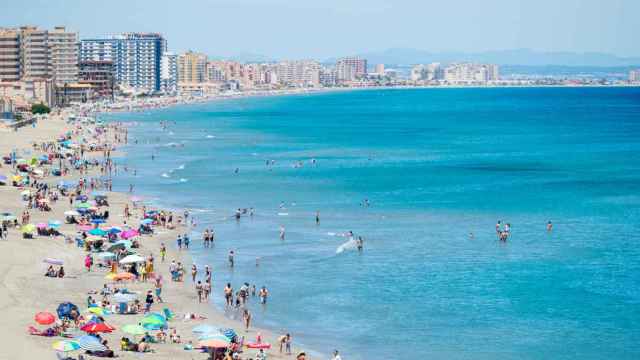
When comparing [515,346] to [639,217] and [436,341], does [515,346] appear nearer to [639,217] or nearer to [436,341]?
[436,341]

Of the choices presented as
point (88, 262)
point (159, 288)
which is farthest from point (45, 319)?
point (88, 262)

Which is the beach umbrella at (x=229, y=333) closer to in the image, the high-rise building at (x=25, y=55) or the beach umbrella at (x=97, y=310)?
the beach umbrella at (x=97, y=310)

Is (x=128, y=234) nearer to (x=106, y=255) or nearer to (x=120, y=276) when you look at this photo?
(x=106, y=255)

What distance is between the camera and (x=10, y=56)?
648ft

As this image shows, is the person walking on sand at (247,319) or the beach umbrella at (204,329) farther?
the person walking on sand at (247,319)

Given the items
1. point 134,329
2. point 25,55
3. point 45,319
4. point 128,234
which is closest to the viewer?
point 134,329

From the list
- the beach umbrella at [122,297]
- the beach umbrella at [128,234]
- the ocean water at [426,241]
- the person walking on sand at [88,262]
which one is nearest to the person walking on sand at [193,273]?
the ocean water at [426,241]

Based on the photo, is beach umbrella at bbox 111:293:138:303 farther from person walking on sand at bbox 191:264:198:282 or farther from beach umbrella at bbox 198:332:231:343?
beach umbrella at bbox 198:332:231:343

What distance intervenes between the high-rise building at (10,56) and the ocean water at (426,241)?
91.0m

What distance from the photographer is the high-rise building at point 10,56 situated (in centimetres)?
19450

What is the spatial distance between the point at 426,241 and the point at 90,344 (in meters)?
25.7

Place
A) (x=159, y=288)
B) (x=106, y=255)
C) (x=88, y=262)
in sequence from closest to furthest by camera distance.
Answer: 1. (x=159, y=288)
2. (x=88, y=262)
3. (x=106, y=255)

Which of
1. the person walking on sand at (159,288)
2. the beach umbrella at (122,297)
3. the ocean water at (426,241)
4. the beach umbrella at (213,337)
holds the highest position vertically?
the beach umbrella at (213,337)

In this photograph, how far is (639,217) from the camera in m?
62.6
